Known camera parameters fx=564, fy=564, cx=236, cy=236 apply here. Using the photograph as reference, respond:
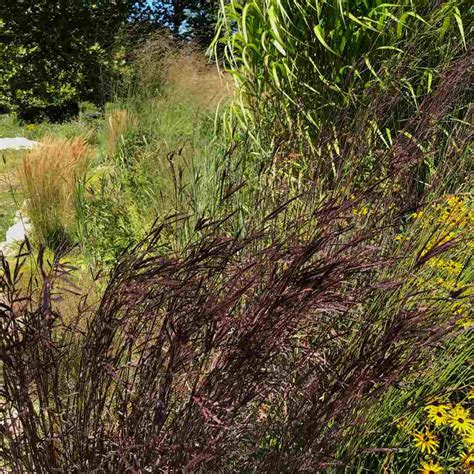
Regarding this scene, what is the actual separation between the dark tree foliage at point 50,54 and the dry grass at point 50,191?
971 centimetres

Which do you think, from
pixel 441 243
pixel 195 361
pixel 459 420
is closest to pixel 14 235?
pixel 441 243

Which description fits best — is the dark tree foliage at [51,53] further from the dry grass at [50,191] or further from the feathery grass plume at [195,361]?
the feathery grass plume at [195,361]

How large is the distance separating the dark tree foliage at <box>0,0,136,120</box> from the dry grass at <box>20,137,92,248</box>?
382 inches

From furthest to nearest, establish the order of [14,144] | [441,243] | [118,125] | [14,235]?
1. [14,144]
2. [118,125]
3. [14,235]
4. [441,243]

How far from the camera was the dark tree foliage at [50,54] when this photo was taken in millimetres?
13492

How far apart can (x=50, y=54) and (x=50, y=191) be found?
11216 millimetres

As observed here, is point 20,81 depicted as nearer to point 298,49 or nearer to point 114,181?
point 114,181

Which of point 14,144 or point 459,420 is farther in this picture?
point 14,144

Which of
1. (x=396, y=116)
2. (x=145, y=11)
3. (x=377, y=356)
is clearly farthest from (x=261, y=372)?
(x=145, y=11)

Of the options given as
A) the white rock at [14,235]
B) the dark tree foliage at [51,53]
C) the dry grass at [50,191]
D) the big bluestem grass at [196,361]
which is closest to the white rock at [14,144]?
the dark tree foliage at [51,53]

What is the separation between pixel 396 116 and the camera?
3162 millimetres

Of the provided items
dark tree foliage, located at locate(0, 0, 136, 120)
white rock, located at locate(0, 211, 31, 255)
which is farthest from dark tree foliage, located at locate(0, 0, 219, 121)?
white rock, located at locate(0, 211, 31, 255)

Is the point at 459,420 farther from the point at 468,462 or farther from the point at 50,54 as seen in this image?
the point at 50,54

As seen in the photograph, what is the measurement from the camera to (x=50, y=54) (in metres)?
14.0
